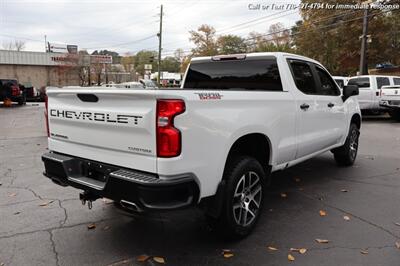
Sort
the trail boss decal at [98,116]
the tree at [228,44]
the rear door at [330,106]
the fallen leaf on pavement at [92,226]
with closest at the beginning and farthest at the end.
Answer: the trail boss decal at [98,116], the fallen leaf on pavement at [92,226], the rear door at [330,106], the tree at [228,44]

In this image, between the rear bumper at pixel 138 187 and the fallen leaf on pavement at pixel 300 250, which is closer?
the rear bumper at pixel 138 187

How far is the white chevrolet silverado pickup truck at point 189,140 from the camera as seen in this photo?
3018 millimetres

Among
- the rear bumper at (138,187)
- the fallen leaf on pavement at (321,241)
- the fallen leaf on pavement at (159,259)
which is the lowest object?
the fallen leaf on pavement at (159,259)

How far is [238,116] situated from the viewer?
363 centimetres

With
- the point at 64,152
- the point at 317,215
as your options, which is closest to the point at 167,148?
the point at 64,152

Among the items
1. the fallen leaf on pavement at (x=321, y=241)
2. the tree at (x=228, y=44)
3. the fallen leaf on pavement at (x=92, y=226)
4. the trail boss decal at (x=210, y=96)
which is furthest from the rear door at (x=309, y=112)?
the tree at (x=228, y=44)

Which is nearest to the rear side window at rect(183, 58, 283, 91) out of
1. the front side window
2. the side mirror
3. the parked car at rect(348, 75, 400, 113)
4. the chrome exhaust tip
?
the front side window

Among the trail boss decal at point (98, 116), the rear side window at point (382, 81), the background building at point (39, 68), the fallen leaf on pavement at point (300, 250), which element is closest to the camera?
the trail boss decal at point (98, 116)

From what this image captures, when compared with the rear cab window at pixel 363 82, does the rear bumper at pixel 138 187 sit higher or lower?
lower

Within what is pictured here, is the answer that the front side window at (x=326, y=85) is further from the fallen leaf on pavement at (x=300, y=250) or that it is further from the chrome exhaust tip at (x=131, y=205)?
the chrome exhaust tip at (x=131, y=205)

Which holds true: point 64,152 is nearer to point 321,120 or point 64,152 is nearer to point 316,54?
point 321,120

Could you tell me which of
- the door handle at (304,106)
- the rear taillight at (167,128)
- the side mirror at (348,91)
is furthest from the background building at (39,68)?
the rear taillight at (167,128)

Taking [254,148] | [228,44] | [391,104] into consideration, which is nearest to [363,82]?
[391,104]

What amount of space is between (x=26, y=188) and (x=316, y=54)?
34538 millimetres
